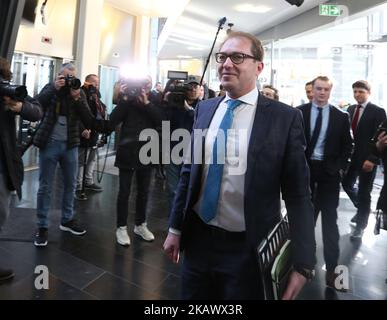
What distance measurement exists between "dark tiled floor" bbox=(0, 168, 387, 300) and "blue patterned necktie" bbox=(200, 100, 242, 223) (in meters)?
1.23

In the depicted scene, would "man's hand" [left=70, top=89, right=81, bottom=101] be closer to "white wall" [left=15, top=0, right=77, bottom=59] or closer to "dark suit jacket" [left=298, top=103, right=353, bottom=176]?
"dark suit jacket" [left=298, top=103, right=353, bottom=176]

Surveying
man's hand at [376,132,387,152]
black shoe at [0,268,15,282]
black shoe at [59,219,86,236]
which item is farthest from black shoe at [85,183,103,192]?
man's hand at [376,132,387,152]

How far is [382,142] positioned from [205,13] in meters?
7.51

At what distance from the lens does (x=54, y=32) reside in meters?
6.27

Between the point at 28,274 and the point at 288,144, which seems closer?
the point at 288,144

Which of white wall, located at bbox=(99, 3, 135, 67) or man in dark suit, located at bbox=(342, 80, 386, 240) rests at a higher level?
white wall, located at bbox=(99, 3, 135, 67)

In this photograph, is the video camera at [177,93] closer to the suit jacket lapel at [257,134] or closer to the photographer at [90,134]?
the photographer at [90,134]

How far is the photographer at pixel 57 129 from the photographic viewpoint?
301cm

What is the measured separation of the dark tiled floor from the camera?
241 cm

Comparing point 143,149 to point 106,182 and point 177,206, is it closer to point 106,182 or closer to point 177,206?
point 177,206

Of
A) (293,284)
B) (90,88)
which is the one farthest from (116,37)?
(293,284)

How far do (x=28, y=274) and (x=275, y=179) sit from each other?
2.04 metres
